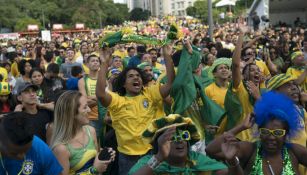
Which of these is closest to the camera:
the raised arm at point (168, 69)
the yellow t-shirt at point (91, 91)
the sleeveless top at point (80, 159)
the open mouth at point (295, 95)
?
the sleeveless top at point (80, 159)

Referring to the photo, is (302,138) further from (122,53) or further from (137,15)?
(137,15)

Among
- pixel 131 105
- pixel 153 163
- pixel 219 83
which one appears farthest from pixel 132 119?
pixel 153 163

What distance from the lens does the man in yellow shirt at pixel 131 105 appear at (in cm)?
531

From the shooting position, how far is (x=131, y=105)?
5352mm

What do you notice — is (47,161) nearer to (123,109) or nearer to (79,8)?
(123,109)

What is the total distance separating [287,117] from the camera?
3.52m

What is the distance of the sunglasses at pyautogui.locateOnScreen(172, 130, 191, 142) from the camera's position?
3367 mm

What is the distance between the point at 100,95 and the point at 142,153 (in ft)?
2.53

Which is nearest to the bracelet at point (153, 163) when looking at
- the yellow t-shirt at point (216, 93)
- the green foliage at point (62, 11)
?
the yellow t-shirt at point (216, 93)

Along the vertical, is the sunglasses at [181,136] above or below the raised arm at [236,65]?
below

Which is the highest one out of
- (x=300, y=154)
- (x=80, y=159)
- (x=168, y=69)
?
(x=168, y=69)

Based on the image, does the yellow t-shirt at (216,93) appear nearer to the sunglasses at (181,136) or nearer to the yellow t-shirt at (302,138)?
the yellow t-shirt at (302,138)

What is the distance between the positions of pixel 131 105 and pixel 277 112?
216 cm

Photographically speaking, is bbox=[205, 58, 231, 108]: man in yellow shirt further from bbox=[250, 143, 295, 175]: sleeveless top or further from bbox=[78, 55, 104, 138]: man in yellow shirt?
bbox=[250, 143, 295, 175]: sleeveless top
